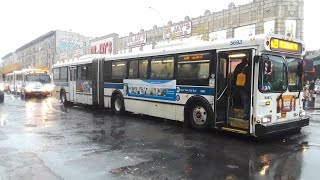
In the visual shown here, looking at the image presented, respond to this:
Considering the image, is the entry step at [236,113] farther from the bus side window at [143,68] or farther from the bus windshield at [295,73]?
the bus side window at [143,68]

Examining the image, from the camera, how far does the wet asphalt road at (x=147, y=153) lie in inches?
259

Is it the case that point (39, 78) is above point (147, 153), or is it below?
above

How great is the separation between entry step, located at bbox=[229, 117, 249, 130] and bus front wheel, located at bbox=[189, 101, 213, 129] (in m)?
0.69

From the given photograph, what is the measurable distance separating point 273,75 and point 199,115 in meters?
2.69

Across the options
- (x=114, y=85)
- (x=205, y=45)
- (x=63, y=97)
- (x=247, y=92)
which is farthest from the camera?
(x=63, y=97)

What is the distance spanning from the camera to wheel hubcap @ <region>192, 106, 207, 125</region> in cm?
1096

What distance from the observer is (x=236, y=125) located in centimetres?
1002

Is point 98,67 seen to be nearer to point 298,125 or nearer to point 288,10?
point 298,125

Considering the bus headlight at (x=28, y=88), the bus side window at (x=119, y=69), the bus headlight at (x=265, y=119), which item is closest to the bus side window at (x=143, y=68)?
the bus side window at (x=119, y=69)

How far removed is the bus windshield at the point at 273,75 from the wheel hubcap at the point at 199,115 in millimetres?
2243

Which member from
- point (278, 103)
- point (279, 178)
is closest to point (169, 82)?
point (278, 103)

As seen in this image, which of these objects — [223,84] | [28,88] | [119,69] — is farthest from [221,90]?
[28,88]

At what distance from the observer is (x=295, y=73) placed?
34.2 feet

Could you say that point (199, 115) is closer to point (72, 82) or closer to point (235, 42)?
point (235, 42)
